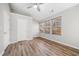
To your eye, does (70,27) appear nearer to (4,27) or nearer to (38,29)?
(38,29)

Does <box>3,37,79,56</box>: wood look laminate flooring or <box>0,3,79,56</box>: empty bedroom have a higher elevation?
<box>0,3,79,56</box>: empty bedroom

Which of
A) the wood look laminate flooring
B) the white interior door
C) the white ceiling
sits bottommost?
the wood look laminate flooring

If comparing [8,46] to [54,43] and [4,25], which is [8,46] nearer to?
[4,25]

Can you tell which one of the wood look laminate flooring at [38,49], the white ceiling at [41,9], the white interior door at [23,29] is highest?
the white ceiling at [41,9]

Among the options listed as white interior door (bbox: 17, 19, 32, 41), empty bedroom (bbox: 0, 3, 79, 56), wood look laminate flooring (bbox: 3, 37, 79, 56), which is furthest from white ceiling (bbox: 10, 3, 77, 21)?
wood look laminate flooring (bbox: 3, 37, 79, 56)

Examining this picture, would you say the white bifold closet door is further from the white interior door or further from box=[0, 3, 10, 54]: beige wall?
box=[0, 3, 10, 54]: beige wall

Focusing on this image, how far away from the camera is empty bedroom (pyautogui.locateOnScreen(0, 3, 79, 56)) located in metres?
1.11

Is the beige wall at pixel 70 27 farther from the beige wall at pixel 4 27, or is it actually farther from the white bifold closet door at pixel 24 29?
the beige wall at pixel 4 27

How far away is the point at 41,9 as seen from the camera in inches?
45.1

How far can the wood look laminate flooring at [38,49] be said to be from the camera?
111cm

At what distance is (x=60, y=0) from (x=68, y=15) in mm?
223

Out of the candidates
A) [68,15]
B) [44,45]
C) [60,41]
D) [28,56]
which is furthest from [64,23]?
[28,56]

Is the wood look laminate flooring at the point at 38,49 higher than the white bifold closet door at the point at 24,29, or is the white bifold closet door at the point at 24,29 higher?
the white bifold closet door at the point at 24,29

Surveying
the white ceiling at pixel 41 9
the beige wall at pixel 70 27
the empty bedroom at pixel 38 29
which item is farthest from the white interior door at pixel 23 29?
the beige wall at pixel 70 27
